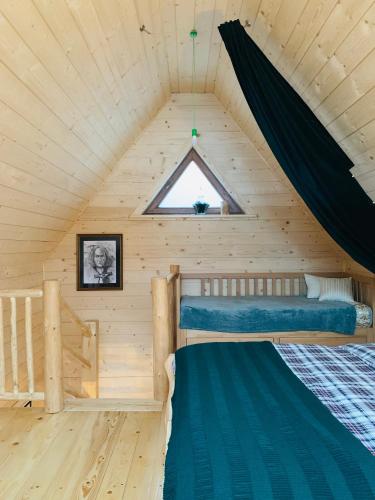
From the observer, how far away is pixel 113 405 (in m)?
2.26

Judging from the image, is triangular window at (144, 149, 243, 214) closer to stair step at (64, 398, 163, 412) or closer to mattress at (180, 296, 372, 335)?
mattress at (180, 296, 372, 335)

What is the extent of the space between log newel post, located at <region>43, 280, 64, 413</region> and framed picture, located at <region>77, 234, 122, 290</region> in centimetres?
158

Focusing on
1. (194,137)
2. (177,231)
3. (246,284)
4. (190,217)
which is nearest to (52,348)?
(177,231)

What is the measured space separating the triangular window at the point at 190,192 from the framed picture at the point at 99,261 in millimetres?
526

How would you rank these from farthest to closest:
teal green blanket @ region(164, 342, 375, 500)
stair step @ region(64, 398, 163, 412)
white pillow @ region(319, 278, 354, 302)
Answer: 1. white pillow @ region(319, 278, 354, 302)
2. stair step @ region(64, 398, 163, 412)
3. teal green blanket @ region(164, 342, 375, 500)

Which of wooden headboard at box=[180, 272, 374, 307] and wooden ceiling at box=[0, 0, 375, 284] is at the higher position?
wooden ceiling at box=[0, 0, 375, 284]

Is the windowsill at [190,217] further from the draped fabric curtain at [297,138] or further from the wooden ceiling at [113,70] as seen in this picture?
the draped fabric curtain at [297,138]

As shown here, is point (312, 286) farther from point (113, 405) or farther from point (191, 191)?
point (113, 405)

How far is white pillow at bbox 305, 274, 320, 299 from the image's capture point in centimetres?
358

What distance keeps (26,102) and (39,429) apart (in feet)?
5.65

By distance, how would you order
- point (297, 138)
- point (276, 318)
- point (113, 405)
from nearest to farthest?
point (297, 138)
point (113, 405)
point (276, 318)

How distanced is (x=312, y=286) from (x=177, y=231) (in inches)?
58.6

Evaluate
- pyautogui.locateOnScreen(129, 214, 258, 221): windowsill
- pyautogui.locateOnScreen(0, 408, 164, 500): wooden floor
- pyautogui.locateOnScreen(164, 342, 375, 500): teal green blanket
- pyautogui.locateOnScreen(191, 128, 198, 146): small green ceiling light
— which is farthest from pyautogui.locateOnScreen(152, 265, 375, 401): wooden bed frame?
pyautogui.locateOnScreen(191, 128, 198, 146): small green ceiling light

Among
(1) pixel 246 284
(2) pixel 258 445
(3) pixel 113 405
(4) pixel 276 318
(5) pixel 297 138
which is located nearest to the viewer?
(2) pixel 258 445
